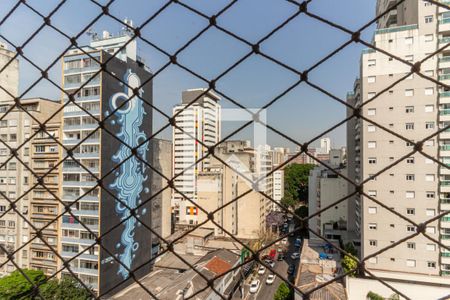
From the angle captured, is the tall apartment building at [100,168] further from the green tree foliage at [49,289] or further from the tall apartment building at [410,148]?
the tall apartment building at [410,148]

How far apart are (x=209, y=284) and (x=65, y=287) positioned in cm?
517

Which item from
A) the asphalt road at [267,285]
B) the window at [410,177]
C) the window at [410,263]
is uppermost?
the window at [410,177]

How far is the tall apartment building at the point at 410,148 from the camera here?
4.90 m

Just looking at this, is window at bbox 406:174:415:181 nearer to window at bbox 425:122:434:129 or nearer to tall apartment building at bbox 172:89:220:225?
window at bbox 425:122:434:129

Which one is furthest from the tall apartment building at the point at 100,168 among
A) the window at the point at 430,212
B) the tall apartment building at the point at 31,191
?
the window at the point at 430,212

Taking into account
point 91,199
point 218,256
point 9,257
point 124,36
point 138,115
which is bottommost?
point 218,256

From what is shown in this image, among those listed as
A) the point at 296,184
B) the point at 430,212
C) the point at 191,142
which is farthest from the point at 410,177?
the point at 191,142

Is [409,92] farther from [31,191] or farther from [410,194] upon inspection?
[31,191]

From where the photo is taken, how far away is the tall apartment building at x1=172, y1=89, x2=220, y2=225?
1045 centimetres

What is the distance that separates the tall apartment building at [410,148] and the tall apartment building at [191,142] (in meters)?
5.31

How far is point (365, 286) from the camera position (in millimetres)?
4648

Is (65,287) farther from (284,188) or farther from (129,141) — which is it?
(284,188)

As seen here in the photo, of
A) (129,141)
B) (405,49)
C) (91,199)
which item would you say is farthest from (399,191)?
(91,199)

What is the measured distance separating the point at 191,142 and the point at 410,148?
431 inches
